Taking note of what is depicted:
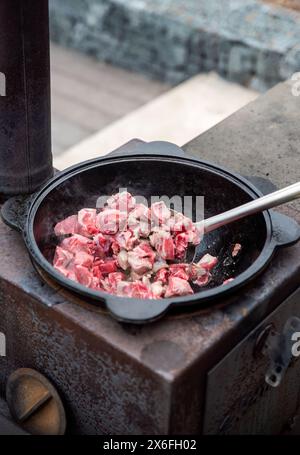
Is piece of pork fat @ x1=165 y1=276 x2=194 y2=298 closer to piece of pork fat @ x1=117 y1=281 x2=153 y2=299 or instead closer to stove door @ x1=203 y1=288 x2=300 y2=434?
piece of pork fat @ x1=117 y1=281 x2=153 y2=299

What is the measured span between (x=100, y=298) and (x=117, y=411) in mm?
381

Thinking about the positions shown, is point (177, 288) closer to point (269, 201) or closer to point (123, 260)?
point (123, 260)

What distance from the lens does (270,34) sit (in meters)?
5.06

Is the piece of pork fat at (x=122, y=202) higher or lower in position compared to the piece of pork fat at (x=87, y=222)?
higher

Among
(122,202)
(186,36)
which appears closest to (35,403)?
(122,202)

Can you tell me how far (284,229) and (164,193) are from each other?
53 centimetres

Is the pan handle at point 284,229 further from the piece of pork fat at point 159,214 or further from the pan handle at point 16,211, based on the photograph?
the pan handle at point 16,211

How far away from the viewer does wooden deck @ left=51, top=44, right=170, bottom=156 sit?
5414 mm

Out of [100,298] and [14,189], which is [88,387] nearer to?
[100,298]

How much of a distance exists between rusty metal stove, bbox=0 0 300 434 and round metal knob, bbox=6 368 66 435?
0.03m

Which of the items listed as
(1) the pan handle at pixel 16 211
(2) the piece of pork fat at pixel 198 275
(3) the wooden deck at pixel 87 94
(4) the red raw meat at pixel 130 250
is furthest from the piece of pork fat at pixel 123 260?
(3) the wooden deck at pixel 87 94

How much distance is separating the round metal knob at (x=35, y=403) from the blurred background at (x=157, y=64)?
6.97 feet

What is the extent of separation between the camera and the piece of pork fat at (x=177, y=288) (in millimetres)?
2234

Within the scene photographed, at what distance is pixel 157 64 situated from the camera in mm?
5840
